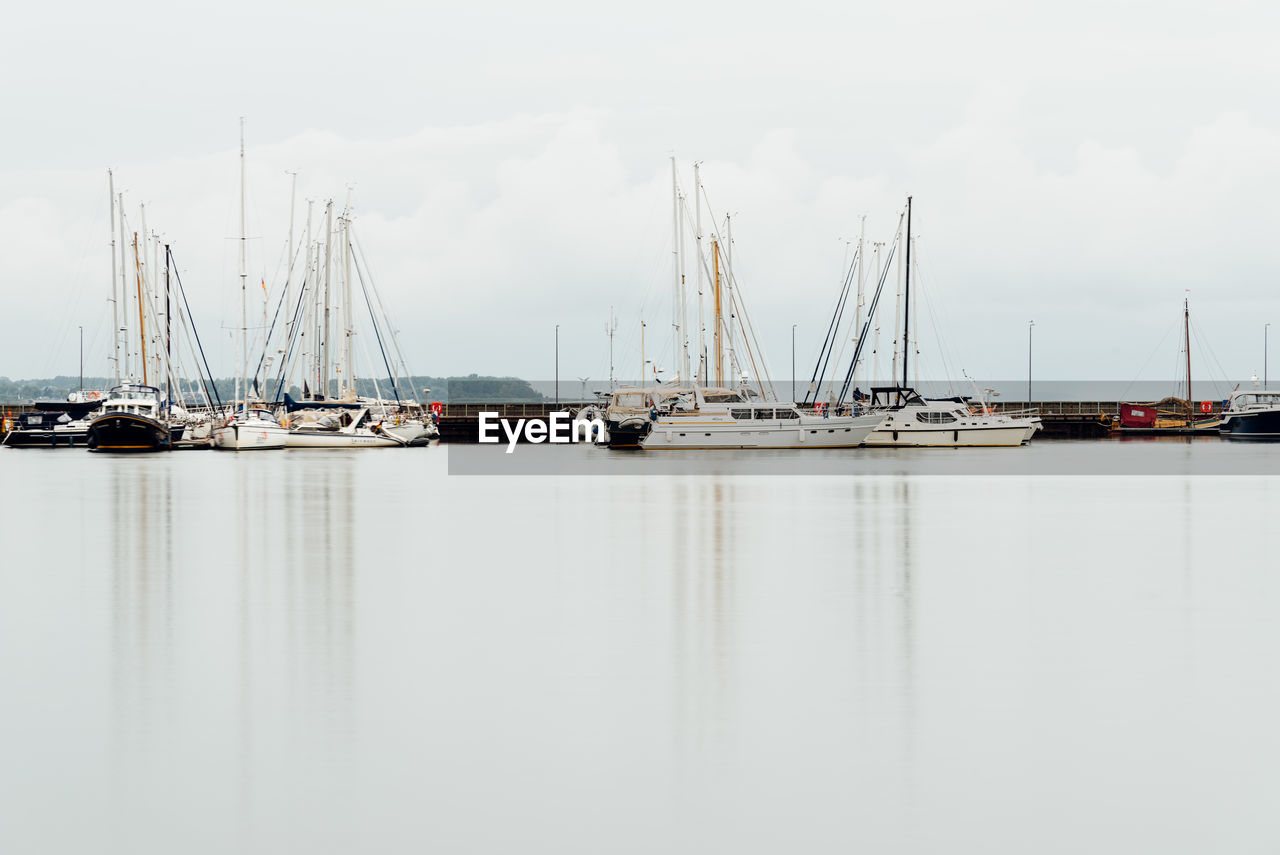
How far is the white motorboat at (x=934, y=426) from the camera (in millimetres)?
79125

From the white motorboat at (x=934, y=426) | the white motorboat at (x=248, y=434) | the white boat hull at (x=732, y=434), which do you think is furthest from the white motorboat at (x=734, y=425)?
the white motorboat at (x=248, y=434)

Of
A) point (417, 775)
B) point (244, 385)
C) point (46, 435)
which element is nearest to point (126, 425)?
point (244, 385)

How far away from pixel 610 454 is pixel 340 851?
2534 inches

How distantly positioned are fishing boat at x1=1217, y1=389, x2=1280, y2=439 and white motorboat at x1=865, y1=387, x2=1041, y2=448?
70.8ft

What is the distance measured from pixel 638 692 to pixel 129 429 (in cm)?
6580

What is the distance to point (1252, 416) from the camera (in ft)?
304

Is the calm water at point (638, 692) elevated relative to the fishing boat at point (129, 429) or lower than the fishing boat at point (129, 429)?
lower

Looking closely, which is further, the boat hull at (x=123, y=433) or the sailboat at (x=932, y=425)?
the sailboat at (x=932, y=425)

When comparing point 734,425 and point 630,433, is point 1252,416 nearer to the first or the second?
point 734,425

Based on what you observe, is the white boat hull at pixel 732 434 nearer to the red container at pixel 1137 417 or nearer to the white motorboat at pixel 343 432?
the white motorboat at pixel 343 432

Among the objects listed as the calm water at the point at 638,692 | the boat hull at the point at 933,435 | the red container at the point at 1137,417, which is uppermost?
the red container at the point at 1137,417

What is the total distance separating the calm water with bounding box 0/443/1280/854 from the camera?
8.20 meters

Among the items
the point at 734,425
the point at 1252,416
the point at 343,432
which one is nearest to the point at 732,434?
the point at 734,425

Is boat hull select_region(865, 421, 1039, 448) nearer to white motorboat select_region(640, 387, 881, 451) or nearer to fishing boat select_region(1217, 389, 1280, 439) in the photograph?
white motorboat select_region(640, 387, 881, 451)
